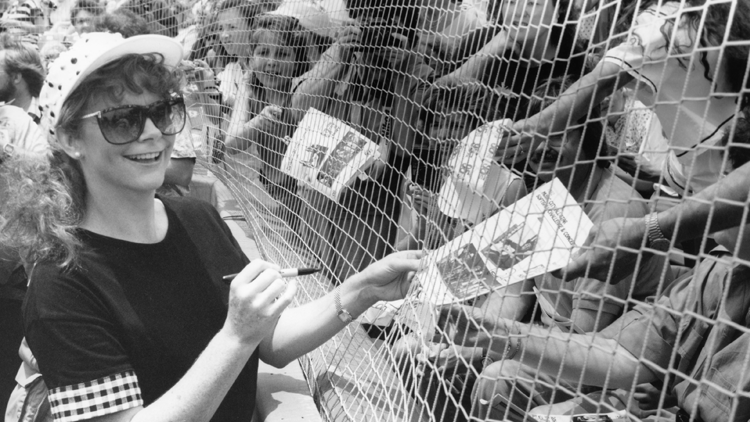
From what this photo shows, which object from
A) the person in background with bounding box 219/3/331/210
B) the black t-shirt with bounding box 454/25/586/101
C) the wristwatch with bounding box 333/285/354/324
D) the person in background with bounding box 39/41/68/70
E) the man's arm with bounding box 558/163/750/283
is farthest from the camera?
the person in background with bounding box 39/41/68/70

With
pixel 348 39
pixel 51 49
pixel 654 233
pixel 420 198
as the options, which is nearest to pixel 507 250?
pixel 654 233

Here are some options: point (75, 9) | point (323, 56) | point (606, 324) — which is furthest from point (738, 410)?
point (75, 9)

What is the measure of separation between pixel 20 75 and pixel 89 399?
3363 millimetres

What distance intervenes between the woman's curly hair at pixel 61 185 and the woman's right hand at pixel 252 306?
400 mm

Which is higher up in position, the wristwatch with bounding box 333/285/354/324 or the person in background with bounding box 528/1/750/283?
the person in background with bounding box 528/1/750/283

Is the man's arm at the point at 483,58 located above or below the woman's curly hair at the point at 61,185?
above

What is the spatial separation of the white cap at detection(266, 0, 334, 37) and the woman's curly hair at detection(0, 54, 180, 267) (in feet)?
3.96

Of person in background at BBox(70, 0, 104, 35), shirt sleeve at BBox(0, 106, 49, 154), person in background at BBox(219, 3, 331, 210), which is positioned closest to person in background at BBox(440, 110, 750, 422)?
person in background at BBox(219, 3, 331, 210)

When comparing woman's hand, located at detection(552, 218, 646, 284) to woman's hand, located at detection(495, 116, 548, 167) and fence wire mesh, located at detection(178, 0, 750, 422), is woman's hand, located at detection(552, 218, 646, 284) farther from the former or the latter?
woman's hand, located at detection(495, 116, 548, 167)

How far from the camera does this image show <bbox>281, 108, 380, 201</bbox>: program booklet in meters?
2.65

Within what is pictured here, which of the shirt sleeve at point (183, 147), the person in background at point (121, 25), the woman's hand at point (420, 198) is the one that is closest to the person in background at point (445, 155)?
the woman's hand at point (420, 198)

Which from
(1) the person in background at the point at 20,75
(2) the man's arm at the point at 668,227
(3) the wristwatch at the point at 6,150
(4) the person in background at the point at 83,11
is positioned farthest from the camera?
(4) the person in background at the point at 83,11

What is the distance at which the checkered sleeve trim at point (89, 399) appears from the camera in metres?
1.56

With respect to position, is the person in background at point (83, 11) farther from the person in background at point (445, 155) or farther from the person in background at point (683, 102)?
the person in background at point (683, 102)
